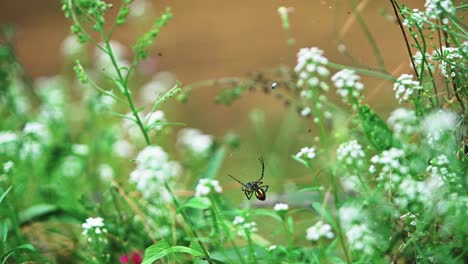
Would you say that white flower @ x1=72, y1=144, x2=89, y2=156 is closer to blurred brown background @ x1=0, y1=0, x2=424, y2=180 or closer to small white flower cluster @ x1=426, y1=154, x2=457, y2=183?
blurred brown background @ x1=0, y1=0, x2=424, y2=180

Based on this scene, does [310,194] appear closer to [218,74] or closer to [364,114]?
[364,114]

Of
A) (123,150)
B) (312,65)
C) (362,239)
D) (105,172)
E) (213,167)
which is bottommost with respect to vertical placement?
(362,239)

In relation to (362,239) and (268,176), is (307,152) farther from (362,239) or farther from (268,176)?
(268,176)

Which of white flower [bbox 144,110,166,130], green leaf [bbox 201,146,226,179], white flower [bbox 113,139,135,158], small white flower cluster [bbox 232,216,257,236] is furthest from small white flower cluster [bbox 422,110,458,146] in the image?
white flower [bbox 113,139,135,158]

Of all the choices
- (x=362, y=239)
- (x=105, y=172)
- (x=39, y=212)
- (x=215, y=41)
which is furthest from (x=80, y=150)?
(x=215, y=41)

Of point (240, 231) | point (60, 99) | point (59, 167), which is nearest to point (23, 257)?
point (240, 231)
